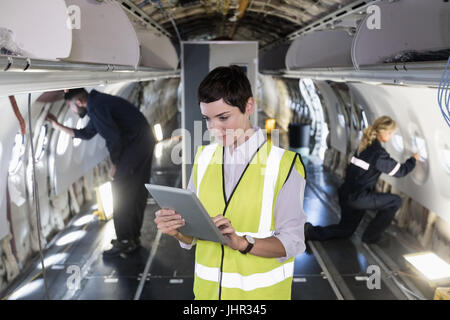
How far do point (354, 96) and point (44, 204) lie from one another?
6670mm

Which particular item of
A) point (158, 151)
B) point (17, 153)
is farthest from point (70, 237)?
point (158, 151)

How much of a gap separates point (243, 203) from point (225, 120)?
0.45m

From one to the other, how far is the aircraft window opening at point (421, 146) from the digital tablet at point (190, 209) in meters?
5.42

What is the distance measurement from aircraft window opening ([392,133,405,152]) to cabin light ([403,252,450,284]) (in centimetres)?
258

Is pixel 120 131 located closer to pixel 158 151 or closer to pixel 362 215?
pixel 362 215

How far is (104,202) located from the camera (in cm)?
792

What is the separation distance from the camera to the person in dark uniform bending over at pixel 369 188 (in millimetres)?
A: 6156

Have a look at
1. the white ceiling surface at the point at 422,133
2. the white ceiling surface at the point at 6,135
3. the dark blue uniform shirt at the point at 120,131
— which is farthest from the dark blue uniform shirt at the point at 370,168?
the white ceiling surface at the point at 6,135

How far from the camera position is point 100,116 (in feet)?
18.4

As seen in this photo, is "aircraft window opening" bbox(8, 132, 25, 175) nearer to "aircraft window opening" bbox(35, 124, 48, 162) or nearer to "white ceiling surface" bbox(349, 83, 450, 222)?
"aircraft window opening" bbox(35, 124, 48, 162)

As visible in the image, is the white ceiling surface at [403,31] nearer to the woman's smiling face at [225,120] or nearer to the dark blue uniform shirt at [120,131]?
the woman's smiling face at [225,120]

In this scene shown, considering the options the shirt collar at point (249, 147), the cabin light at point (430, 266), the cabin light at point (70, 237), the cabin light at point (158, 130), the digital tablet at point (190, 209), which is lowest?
the cabin light at point (70, 237)
